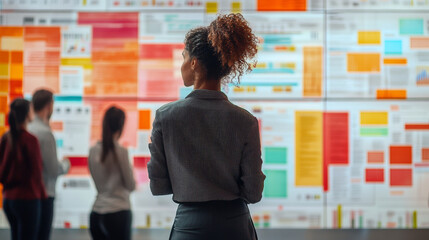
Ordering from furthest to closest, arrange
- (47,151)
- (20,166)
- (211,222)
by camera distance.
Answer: (47,151)
(20,166)
(211,222)

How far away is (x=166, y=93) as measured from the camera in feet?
12.9

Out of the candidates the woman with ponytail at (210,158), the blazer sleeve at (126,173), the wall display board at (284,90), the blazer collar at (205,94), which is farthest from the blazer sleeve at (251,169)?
the wall display board at (284,90)

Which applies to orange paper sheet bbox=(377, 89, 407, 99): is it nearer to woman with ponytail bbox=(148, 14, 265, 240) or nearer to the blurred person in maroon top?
woman with ponytail bbox=(148, 14, 265, 240)

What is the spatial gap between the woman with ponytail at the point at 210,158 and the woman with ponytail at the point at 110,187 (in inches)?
60.1

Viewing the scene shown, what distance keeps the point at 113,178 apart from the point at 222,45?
178cm

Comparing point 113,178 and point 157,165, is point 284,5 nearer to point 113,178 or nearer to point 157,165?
point 113,178

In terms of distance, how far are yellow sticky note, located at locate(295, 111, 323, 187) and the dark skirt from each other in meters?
2.28

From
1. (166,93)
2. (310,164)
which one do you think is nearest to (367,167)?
(310,164)

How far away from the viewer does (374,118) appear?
388 centimetres

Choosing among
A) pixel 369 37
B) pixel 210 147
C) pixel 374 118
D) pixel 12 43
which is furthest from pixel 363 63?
pixel 12 43

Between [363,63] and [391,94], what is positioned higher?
[363,63]

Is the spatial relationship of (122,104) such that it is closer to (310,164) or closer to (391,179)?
(310,164)

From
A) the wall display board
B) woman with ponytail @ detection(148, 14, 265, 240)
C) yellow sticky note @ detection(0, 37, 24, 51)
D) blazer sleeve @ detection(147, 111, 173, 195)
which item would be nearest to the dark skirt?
woman with ponytail @ detection(148, 14, 265, 240)

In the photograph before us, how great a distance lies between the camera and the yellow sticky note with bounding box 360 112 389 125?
3.88 metres
